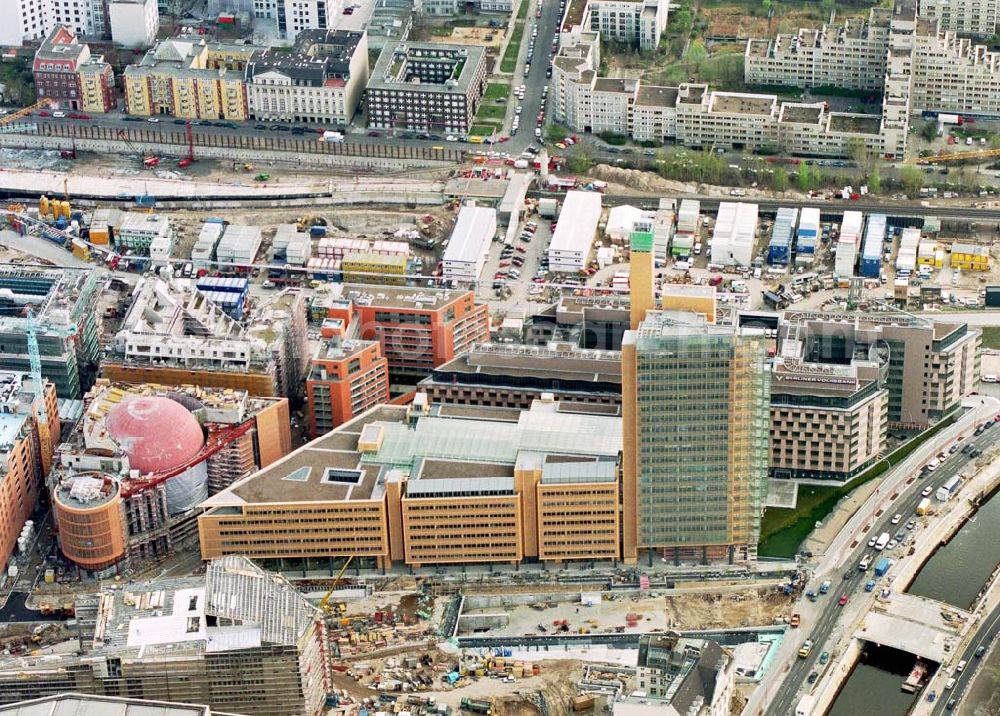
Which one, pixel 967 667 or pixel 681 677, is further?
pixel 967 667

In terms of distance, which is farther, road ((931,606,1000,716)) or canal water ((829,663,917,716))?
canal water ((829,663,917,716))

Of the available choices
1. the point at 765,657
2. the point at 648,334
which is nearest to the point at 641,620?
the point at 765,657

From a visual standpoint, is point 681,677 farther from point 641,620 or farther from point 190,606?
point 190,606

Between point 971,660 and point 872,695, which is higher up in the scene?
point 971,660

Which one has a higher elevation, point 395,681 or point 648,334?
point 648,334

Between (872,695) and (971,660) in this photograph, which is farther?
(971,660)

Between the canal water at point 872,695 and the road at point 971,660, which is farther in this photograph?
the canal water at point 872,695

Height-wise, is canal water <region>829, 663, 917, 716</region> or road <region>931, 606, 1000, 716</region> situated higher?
road <region>931, 606, 1000, 716</region>

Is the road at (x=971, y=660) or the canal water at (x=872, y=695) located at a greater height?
the road at (x=971, y=660)
